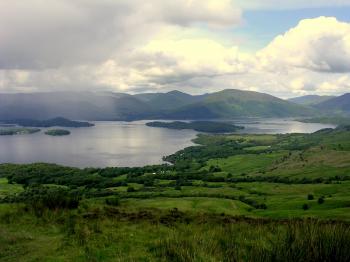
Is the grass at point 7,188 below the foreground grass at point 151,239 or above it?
below

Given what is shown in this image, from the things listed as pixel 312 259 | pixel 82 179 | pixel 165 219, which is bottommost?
pixel 82 179

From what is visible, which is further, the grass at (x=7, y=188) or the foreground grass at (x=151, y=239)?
the grass at (x=7, y=188)


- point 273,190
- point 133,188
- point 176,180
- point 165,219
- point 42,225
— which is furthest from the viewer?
point 176,180

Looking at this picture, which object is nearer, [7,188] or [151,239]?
[151,239]

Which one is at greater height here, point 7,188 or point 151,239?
point 151,239

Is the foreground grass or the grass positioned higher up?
the foreground grass

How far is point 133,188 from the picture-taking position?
159 metres

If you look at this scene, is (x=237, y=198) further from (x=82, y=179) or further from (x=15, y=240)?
(x=15, y=240)

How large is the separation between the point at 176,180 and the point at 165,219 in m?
152

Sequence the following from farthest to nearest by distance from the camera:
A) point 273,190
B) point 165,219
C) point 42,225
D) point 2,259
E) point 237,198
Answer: point 273,190 → point 237,198 → point 165,219 → point 42,225 → point 2,259

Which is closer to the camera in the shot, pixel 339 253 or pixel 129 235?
pixel 339 253

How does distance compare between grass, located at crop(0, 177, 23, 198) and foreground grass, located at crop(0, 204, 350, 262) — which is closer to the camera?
foreground grass, located at crop(0, 204, 350, 262)

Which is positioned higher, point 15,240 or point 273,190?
point 15,240

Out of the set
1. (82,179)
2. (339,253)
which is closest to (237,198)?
(82,179)
